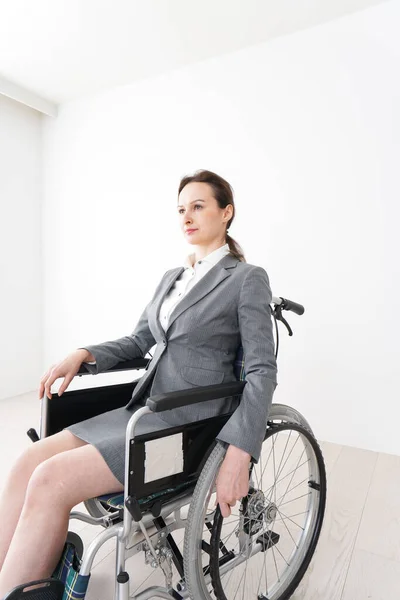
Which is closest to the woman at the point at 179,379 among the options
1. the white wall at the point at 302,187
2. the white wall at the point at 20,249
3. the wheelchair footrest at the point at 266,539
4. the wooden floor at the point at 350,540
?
the wheelchair footrest at the point at 266,539

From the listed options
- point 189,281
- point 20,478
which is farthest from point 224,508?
point 189,281

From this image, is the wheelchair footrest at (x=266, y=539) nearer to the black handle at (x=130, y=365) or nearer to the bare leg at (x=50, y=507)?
the bare leg at (x=50, y=507)

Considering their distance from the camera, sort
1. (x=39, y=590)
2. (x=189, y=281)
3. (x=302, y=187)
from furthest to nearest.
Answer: (x=302, y=187) < (x=189, y=281) < (x=39, y=590)

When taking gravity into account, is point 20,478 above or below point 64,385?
below

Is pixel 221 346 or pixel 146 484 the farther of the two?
pixel 221 346

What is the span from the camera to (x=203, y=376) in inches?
43.9

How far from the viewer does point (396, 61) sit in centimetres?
220

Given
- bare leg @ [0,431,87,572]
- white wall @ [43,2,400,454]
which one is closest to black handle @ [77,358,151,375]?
bare leg @ [0,431,87,572]

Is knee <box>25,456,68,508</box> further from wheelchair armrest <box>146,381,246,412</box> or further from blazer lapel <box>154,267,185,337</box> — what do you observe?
blazer lapel <box>154,267,185,337</box>

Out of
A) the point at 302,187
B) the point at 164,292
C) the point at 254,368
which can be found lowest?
the point at 254,368

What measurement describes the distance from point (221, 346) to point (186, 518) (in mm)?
445

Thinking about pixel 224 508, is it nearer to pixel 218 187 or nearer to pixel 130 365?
pixel 130 365

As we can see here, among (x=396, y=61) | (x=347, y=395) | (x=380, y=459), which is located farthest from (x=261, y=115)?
(x=380, y=459)

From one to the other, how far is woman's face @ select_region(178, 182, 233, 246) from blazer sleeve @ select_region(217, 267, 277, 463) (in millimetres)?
231
